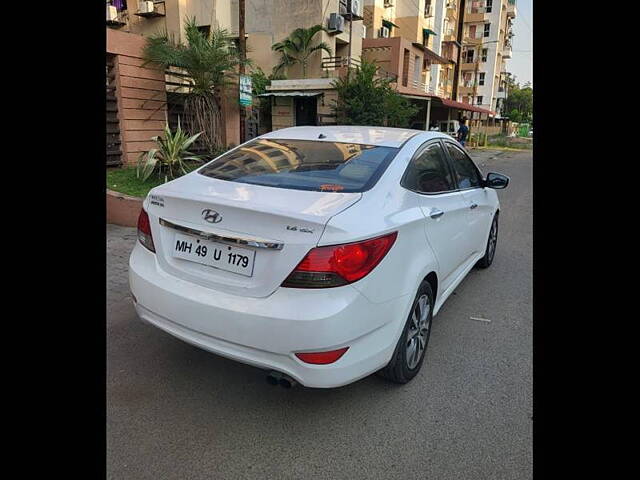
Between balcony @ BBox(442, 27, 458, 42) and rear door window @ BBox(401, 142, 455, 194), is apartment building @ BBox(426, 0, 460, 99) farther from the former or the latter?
rear door window @ BBox(401, 142, 455, 194)

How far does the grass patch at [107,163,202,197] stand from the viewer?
22.1 ft

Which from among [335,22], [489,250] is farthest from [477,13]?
[489,250]

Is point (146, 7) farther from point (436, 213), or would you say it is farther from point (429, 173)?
point (436, 213)

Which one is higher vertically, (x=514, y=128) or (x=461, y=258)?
(x=514, y=128)

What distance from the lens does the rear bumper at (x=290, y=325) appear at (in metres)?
2.12

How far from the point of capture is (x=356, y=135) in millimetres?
3416

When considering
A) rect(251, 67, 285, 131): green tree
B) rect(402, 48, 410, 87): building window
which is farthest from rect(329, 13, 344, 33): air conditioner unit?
rect(402, 48, 410, 87): building window

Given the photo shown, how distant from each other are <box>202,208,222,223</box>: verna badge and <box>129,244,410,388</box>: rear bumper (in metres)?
0.36

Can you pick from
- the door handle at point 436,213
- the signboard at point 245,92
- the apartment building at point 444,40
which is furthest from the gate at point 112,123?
the apartment building at point 444,40

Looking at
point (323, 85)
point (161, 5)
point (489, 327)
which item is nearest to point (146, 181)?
point (489, 327)
